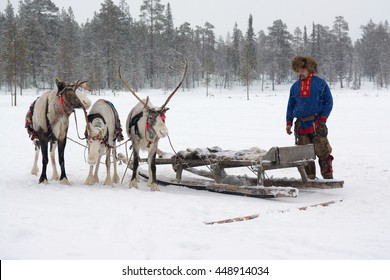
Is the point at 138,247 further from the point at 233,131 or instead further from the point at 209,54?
the point at 209,54

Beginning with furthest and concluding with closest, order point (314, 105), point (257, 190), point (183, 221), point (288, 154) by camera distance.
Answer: point (314, 105)
point (257, 190)
point (288, 154)
point (183, 221)

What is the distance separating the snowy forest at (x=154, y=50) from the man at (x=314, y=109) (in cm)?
4722

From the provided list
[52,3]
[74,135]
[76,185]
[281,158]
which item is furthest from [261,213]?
[52,3]

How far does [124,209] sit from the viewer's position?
5508mm

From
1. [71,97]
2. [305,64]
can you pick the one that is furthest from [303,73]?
[71,97]

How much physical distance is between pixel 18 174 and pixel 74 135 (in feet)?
31.5

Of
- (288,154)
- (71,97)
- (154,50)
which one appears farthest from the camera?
(154,50)

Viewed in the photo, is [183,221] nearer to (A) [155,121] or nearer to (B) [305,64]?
(A) [155,121]

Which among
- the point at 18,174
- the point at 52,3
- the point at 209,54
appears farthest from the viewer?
the point at 209,54

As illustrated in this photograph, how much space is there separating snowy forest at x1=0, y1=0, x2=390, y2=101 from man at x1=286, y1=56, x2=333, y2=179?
155 ft

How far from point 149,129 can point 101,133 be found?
0.88 metres

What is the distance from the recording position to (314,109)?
23.1ft

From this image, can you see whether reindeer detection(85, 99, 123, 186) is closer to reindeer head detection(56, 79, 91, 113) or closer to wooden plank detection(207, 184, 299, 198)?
reindeer head detection(56, 79, 91, 113)

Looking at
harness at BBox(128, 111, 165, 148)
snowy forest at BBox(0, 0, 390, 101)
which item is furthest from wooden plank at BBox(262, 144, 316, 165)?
snowy forest at BBox(0, 0, 390, 101)
